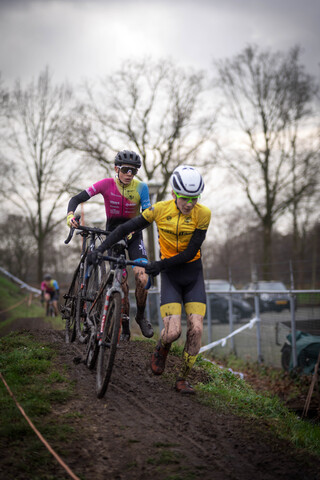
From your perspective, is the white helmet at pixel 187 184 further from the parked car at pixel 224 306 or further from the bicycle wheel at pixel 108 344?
the parked car at pixel 224 306

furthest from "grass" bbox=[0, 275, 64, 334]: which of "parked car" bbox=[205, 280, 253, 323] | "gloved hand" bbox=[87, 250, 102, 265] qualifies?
"gloved hand" bbox=[87, 250, 102, 265]

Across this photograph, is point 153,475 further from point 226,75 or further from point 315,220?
point 315,220

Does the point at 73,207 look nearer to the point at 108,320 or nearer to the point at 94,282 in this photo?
the point at 94,282

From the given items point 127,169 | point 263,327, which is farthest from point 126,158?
point 263,327

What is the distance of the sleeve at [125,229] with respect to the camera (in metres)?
5.43

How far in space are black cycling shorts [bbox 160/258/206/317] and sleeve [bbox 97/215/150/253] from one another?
596 millimetres

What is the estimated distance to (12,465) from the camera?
11.4 feet

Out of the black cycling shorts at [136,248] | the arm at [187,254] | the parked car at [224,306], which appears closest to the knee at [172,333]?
the arm at [187,254]

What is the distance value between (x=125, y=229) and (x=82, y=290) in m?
1.54

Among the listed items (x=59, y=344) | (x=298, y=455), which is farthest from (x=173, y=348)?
(x=298, y=455)

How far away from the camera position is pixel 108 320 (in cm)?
518

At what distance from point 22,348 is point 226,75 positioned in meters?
26.1

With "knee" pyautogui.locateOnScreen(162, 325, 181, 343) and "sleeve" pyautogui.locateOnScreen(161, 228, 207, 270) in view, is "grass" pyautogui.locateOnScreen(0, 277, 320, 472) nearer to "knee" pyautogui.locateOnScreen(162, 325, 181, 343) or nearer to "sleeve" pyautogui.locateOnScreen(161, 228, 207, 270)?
"knee" pyautogui.locateOnScreen(162, 325, 181, 343)

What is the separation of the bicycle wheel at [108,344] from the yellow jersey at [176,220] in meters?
0.88
